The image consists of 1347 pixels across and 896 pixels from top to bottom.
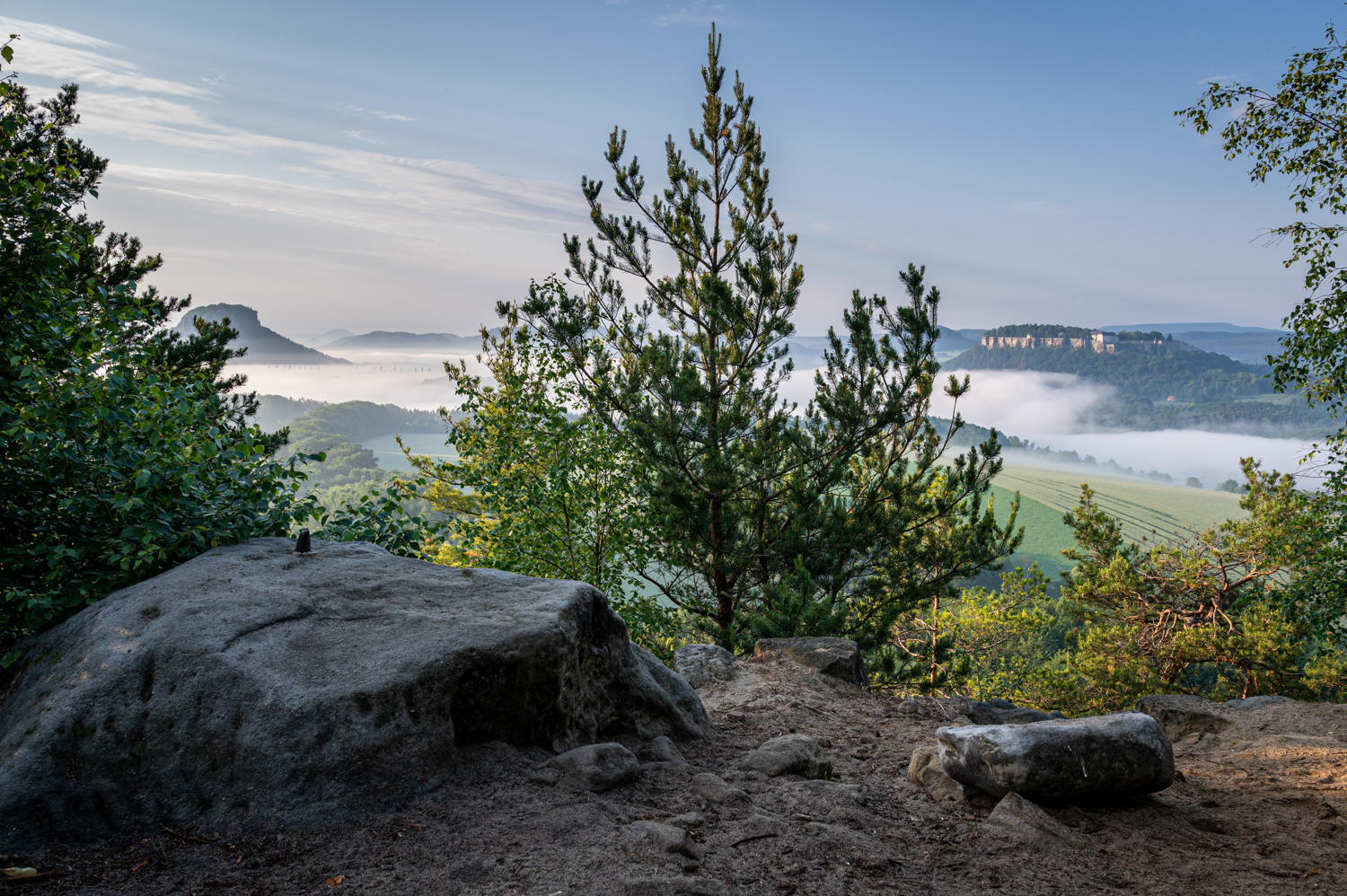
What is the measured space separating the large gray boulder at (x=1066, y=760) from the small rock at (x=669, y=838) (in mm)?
2139

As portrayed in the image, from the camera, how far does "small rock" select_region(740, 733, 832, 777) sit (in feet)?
17.5

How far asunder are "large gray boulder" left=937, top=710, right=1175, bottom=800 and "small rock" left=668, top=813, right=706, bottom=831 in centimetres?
194

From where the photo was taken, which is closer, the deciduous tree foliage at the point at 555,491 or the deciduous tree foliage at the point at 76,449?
the deciduous tree foliage at the point at 76,449

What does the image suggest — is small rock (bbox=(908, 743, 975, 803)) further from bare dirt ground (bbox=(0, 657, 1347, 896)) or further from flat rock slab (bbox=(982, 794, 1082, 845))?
flat rock slab (bbox=(982, 794, 1082, 845))

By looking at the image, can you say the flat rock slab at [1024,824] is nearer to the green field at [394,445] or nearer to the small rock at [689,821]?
the small rock at [689,821]

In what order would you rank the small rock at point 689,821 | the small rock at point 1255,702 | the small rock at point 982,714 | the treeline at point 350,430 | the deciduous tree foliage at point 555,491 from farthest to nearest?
the treeline at point 350,430, the deciduous tree foliage at point 555,491, the small rock at point 1255,702, the small rock at point 982,714, the small rock at point 689,821

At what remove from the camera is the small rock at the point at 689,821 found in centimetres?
411

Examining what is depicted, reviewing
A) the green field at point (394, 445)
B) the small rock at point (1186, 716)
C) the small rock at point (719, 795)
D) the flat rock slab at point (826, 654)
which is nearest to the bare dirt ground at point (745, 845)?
the small rock at point (719, 795)

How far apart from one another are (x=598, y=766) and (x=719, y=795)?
32.0 inches

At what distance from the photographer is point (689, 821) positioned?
416cm

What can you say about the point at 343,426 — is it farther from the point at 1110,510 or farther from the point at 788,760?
the point at 1110,510

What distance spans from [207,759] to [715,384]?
1065cm

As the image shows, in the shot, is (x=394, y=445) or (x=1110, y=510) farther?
(x=394, y=445)

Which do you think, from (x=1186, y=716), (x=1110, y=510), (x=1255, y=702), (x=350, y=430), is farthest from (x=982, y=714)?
(x=1110, y=510)
